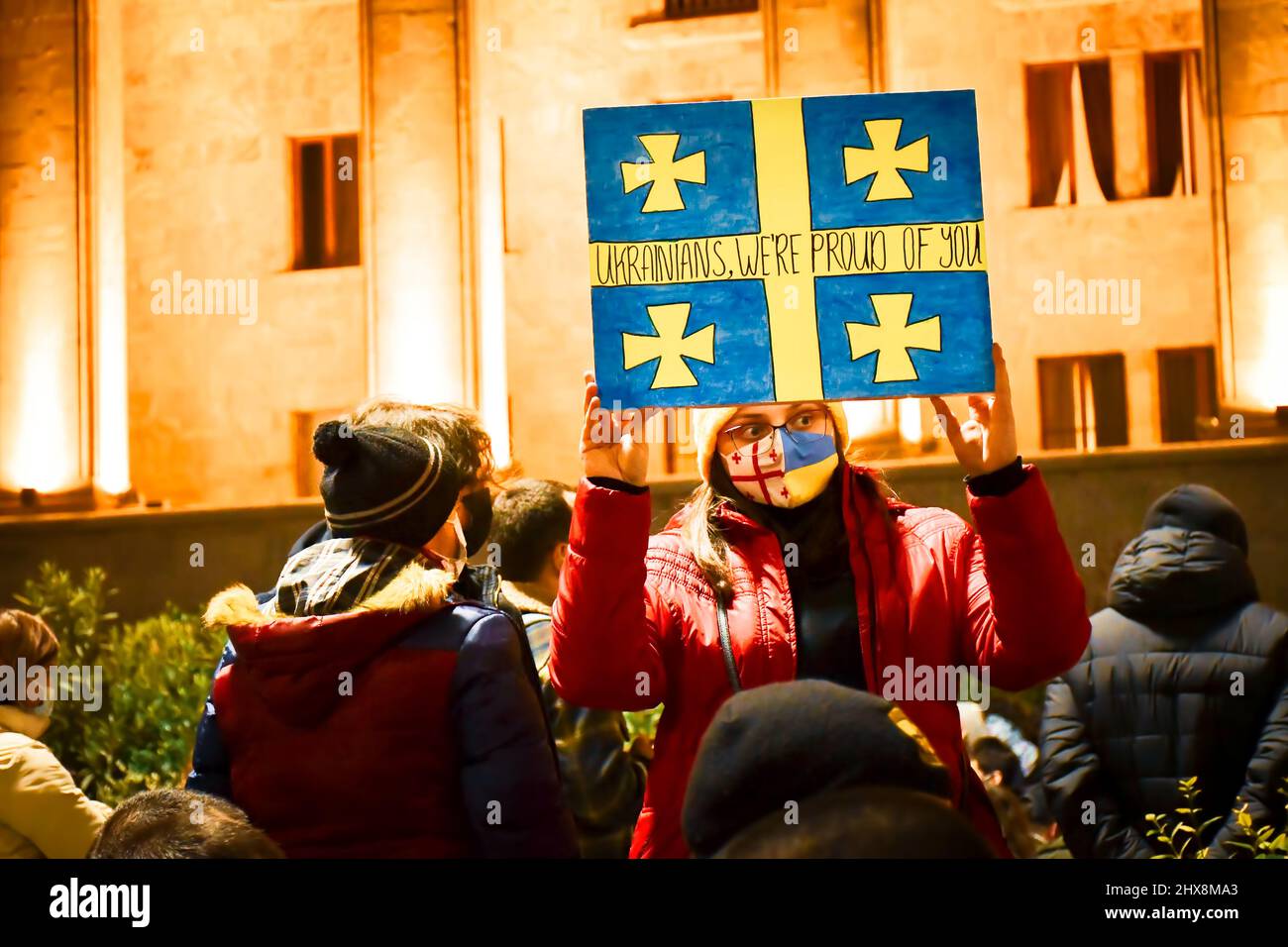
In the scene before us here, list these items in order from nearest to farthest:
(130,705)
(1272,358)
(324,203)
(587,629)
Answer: (587,629) < (130,705) < (1272,358) < (324,203)

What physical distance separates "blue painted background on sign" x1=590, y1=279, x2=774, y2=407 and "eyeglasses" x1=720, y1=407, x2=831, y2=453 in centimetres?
6

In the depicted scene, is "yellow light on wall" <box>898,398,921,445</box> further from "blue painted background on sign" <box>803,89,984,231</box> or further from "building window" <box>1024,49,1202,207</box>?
"blue painted background on sign" <box>803,89,984,231</box>

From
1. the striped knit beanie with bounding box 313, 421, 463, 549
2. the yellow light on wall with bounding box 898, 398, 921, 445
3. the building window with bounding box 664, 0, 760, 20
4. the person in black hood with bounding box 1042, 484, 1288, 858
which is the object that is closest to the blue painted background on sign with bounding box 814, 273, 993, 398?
the striped knit beanie with bounding box 313, 421, 463, 549

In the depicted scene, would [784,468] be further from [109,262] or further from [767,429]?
[109,262]

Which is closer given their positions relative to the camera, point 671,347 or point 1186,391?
point 671,347

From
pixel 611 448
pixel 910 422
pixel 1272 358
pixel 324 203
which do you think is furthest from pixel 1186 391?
pixel 611 448

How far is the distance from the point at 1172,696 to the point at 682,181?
86.3 inches

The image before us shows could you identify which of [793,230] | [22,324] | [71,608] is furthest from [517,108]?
[793,230]

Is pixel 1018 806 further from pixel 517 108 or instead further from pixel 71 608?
pixel 517 108

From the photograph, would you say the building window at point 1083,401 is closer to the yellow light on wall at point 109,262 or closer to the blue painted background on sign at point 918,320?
the yellow light on wall at point 109,262

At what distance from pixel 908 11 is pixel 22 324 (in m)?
5.41

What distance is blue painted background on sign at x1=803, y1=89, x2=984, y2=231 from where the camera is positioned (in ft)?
10.9

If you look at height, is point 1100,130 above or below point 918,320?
above

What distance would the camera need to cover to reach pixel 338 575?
10.1 ft
